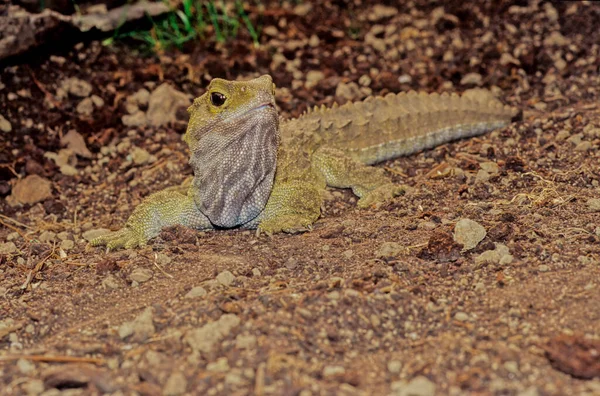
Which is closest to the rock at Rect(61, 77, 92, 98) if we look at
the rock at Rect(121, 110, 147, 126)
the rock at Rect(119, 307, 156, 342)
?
the rock at Rect(121, 110, 147, 126)

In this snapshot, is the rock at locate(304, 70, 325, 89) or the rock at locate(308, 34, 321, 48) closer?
the rock at locate(304, 70, 325, 89)

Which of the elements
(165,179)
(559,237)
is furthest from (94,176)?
(559,237)

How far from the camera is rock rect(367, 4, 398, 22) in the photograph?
803cm

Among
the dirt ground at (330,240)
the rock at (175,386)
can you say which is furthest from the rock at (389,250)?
the rock at (175,386)

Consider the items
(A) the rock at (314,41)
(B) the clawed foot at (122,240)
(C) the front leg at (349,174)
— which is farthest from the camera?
(A) the rock at (314,41)

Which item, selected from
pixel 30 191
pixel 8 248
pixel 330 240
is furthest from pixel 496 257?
pixel 30 191

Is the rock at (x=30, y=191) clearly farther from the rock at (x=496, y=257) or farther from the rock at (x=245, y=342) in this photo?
the rock at (x=496, y=257)

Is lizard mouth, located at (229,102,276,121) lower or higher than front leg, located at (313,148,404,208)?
higher

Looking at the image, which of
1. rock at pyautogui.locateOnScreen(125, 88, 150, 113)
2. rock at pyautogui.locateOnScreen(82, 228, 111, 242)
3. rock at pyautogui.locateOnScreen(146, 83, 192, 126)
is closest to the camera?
rock at pyautogui.locateOnScreen(82, 228, 111, 242)

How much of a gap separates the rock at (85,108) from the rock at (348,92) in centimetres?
242

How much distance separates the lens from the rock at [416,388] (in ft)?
9.25

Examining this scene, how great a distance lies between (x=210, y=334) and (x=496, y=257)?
172cm

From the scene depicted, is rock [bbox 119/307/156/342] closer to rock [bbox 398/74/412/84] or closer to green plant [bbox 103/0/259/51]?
rock [bbox 398/74/412/84]

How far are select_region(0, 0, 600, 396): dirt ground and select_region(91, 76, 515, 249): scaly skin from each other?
0.15m
